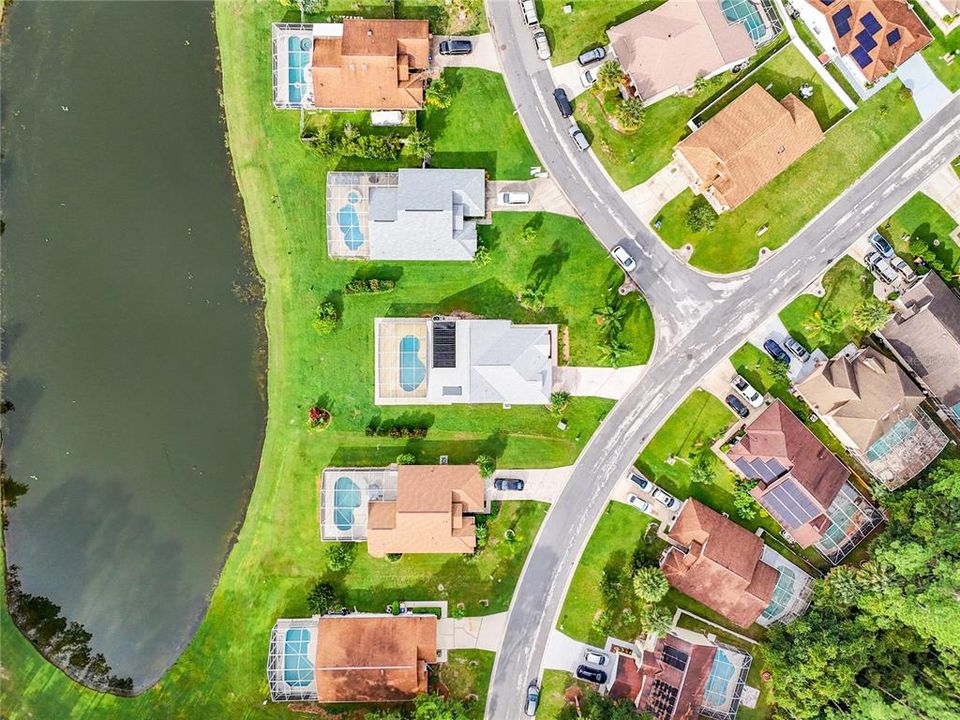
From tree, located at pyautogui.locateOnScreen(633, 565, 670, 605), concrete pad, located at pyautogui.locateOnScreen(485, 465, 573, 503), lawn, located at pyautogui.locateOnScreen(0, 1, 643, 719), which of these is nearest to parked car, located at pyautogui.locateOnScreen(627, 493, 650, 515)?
tree, located at pyautogui.locateOnScreen(633, 565, 670, 605)

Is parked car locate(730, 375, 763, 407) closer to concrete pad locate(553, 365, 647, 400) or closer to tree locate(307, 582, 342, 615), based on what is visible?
concrete pad locate(553, 365, 647, 400)

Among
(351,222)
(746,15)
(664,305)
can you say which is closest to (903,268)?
(664,305)

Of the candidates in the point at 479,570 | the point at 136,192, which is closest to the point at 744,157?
the point at 479,570

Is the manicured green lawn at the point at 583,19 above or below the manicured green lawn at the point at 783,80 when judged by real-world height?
above

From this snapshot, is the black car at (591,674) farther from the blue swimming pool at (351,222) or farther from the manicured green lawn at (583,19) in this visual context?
the manicured green lawn at (583,19)

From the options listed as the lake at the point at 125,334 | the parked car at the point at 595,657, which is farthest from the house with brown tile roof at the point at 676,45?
the parked car at the point at 595,657

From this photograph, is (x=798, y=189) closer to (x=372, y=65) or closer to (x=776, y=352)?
(x=776, y=352)
